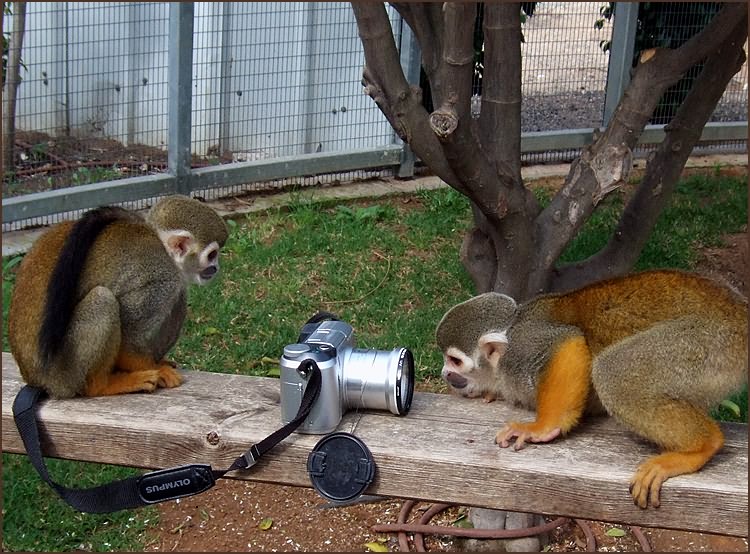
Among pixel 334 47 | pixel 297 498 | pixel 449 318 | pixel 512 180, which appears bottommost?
pixel 297 498

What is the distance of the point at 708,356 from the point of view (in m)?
2.14

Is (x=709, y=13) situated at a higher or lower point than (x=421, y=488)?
higher

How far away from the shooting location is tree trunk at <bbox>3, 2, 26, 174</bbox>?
16.9ft

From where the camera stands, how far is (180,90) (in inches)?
204

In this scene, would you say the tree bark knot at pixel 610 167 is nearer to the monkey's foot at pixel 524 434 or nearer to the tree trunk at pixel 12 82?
the monkey's foot at pixel 524 434

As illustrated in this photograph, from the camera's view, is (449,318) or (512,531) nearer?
(449,318)

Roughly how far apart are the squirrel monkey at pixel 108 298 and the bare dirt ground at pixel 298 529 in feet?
2.81

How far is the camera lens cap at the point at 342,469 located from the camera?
210 cm

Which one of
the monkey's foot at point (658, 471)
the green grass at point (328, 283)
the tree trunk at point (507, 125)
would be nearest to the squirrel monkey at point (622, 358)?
the monkey's foot at point (658, 471)

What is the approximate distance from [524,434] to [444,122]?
1.03m

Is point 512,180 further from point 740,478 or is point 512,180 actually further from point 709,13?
point 709,13

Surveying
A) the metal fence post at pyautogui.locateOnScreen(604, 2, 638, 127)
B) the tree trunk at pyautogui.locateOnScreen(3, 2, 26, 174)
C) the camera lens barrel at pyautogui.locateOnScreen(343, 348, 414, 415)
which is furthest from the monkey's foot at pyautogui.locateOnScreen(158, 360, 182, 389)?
the metal fence post at pyautogui.locateOnScreen(604, 2, 638, 127)

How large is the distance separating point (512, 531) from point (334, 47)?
3.92 metres

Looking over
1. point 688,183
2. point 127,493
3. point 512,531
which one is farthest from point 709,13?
point 127,493
